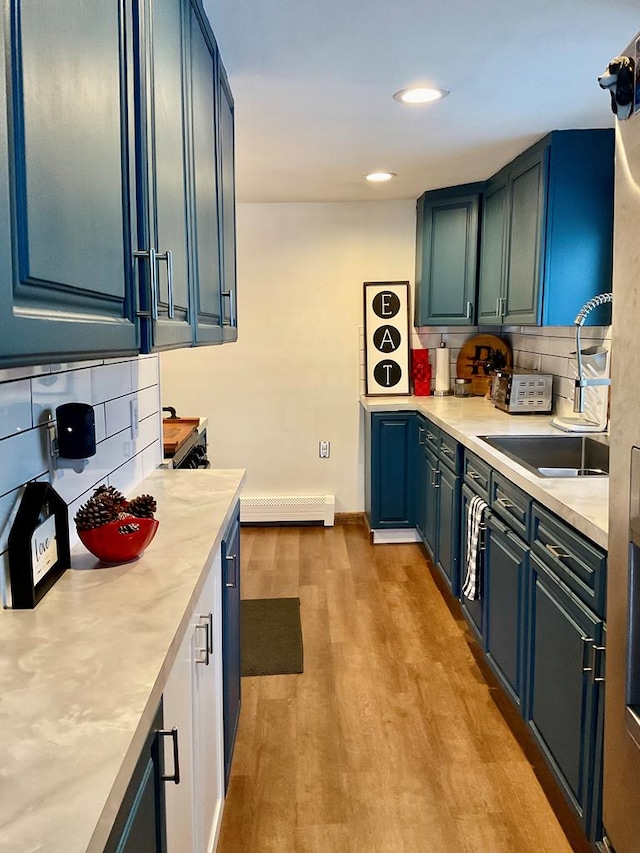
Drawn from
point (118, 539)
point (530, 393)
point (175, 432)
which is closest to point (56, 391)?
point (118, 539)

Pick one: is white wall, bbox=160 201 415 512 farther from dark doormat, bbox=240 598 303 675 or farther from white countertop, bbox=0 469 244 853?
white countertop, bbox=0 469 244 853

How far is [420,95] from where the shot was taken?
2.59 m

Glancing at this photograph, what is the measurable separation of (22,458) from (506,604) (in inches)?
70.3

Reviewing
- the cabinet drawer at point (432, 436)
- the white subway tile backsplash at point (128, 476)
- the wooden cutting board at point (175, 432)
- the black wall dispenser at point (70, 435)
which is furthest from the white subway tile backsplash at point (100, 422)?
the cabinet drawer at point (432, 436)

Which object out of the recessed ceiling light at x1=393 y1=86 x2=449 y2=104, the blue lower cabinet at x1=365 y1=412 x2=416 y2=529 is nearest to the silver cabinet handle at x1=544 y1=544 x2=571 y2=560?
the recessed ceiling light at x1=393 y1=86 x2=449 y2=104

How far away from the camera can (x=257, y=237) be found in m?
4.83

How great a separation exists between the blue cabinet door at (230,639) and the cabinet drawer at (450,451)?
1.39 m

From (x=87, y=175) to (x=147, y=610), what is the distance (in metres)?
0.72

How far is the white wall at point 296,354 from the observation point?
482 cm

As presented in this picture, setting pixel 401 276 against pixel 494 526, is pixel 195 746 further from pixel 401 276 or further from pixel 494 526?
pixel 401 276

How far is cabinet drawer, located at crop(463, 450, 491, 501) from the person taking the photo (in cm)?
282

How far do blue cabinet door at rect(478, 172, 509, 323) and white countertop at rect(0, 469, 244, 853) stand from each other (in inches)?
109

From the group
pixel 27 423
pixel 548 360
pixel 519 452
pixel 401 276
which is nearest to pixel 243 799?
pixel 27 423

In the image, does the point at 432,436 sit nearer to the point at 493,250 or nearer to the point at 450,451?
the point at 450,451
